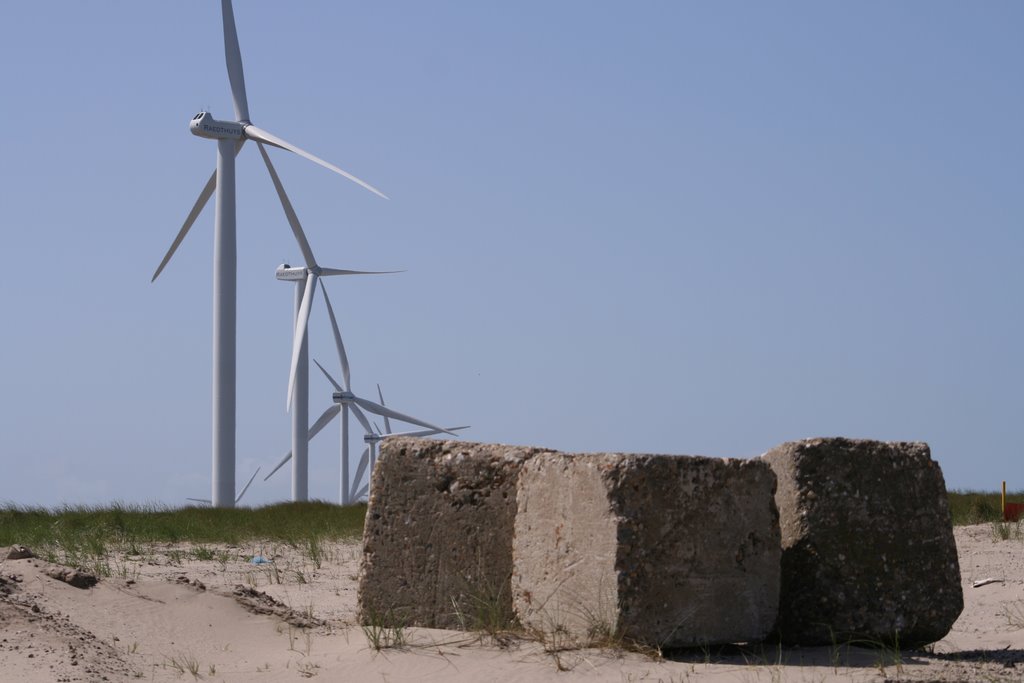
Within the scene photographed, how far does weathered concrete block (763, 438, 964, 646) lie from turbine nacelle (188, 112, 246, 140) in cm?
2003

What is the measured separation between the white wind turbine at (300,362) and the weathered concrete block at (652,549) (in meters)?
19.8

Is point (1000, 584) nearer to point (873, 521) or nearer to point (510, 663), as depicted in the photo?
point (873, 521)

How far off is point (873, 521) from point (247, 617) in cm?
348

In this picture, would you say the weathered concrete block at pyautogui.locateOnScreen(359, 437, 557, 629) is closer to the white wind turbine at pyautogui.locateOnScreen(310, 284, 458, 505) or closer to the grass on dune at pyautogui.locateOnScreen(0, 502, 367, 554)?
the grass on dune at pyautogui.locateOnScreen(0, 502, 367, 554)

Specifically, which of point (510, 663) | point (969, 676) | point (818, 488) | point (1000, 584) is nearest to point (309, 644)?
point (510, 663)

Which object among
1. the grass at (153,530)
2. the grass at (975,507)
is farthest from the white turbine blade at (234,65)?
the grass at (975,507)

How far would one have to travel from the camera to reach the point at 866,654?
18.2ft

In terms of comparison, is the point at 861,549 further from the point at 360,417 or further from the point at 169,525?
the point at 360,417

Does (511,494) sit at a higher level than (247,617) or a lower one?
higher

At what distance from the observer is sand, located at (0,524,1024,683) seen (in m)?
5.16

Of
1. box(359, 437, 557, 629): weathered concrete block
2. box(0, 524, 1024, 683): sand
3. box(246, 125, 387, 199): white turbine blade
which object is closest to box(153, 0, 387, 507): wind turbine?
box(246, 125, 387, 199): white turbine blade

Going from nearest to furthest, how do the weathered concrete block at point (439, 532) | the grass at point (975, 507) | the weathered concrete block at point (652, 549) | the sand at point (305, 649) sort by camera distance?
the sand at point (305, 649), the weathered concrete block at point (652, 549), the weathered concrete block at point (439, 532), the grass at point (975, 507)

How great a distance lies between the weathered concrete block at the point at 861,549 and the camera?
19.1 feet

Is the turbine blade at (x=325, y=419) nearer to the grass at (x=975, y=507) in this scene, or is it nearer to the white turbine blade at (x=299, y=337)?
the white turbine blade at (x=299, y=337)
